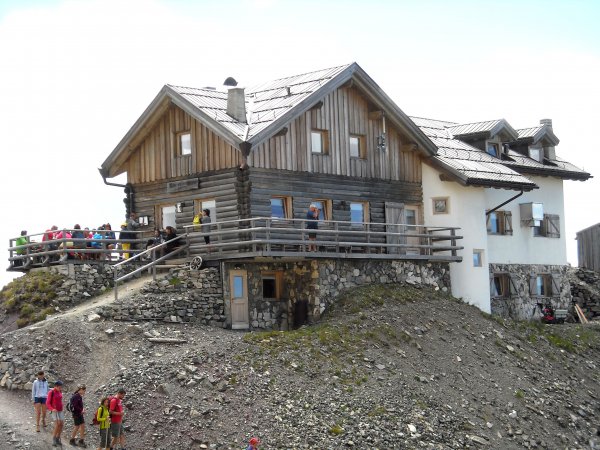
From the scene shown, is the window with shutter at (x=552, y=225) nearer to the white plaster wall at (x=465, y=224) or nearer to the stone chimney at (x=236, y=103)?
the white plaster wall at (x=465, y=224)

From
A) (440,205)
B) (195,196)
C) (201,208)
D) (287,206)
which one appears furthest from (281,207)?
(440,205)

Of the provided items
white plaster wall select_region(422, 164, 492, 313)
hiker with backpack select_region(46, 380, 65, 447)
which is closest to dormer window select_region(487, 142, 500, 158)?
white plaster wall select_region(422, 164, 492, 313)

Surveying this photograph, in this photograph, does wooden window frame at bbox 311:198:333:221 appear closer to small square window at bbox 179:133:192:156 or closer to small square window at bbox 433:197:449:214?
small square window at bbox 179:133:192:156

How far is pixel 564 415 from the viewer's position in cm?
4006

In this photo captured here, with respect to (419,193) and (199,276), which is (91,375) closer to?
(199,276)

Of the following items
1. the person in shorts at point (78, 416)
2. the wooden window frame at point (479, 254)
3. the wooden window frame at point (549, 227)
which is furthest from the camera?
the wooden window frame at point (549, 227)

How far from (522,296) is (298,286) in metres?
13.6

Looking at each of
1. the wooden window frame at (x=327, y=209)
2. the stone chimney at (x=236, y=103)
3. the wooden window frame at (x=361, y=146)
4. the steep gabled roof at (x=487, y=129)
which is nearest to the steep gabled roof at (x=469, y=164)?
the steep gabled roof at (x=487, y=129)

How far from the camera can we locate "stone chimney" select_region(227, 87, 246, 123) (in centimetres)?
4434

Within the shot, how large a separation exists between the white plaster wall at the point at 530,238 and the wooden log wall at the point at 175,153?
13629mm

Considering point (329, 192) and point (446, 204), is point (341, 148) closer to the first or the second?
point (329, 192)

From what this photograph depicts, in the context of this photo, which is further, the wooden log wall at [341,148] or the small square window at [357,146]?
the small square window at [357,146]

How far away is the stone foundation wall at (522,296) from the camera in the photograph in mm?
51062

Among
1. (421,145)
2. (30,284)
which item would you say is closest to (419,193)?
(421,145)
